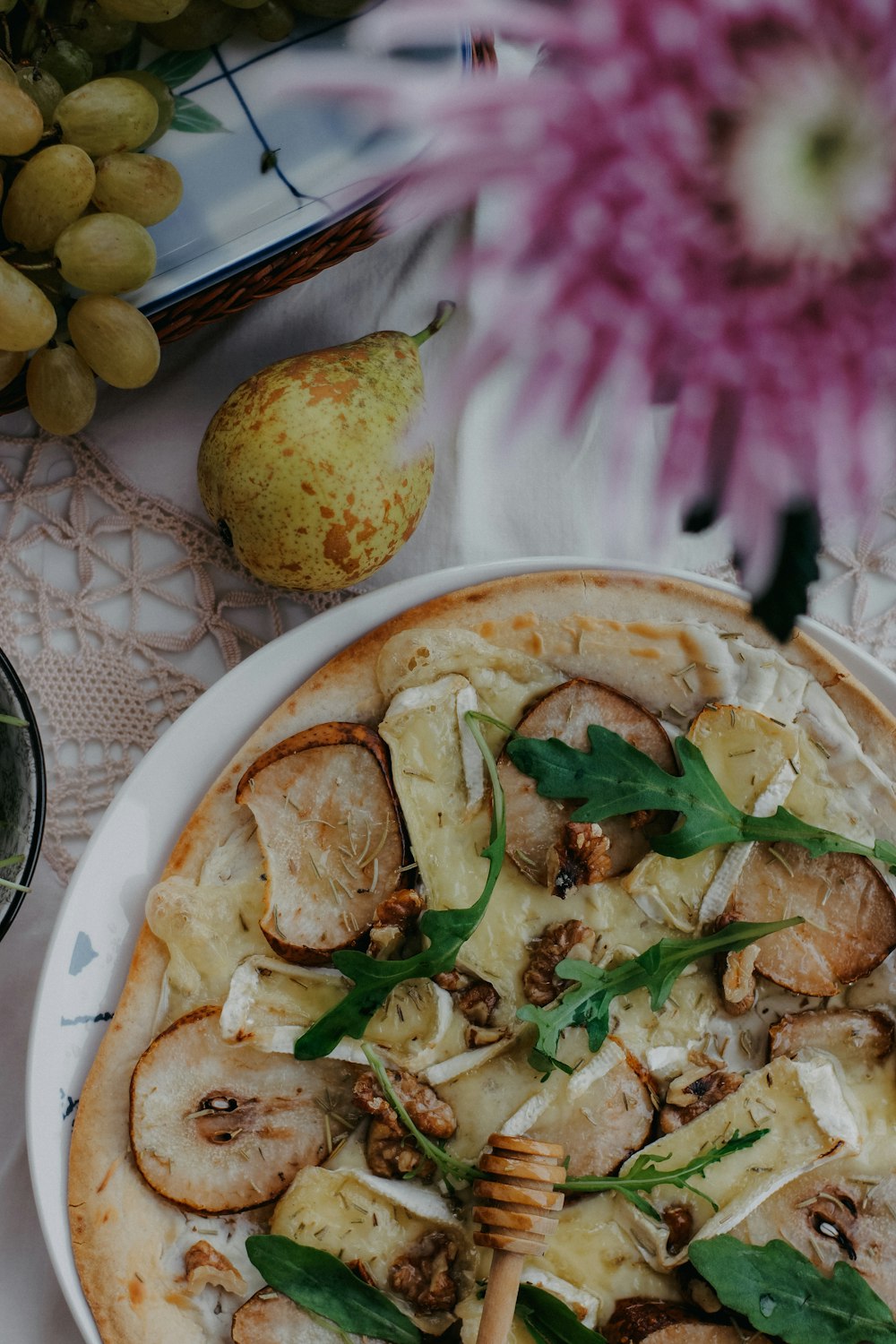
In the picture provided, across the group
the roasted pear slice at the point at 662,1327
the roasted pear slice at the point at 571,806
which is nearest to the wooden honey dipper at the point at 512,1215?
the roasted pear slice at the point at 662,1327

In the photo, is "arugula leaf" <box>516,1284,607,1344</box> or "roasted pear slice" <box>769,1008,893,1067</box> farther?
"roasted pear slice" <box>769,1008,893,1067</box>

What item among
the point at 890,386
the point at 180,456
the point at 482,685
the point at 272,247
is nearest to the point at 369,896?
the point at 482,685

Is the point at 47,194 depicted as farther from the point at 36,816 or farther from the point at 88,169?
the point at 36,816

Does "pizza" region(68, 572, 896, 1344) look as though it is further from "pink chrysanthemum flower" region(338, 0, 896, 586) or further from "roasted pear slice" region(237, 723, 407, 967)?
"pink chrysanthemum flower" region(338, 0, 896, 586)

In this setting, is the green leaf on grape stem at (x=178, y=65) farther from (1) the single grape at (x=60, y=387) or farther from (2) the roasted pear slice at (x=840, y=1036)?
(2) the roasted pear slice at (x=840, y=1036)

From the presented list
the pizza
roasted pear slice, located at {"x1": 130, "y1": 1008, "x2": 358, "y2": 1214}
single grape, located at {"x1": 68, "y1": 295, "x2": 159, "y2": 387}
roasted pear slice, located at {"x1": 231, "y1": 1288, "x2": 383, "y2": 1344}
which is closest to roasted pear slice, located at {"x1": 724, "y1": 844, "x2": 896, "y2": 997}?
the pizza

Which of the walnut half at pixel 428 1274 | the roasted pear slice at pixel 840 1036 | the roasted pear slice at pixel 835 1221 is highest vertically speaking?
the walnut half at pixel 428 1274
